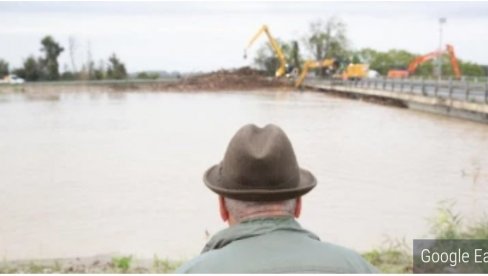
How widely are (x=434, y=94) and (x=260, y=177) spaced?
77.7 feet

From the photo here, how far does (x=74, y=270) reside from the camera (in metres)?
5.12

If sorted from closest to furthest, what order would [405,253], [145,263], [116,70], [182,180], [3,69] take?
1. [145,263]
2. [405,253]
3. [182,180]
4. [3,69]
5. [116,70]

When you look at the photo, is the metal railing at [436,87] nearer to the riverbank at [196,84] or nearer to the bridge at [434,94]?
the bridge at [434,94]

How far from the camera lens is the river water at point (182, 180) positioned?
710 centimetres

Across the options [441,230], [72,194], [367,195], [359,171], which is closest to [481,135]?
[359,171]

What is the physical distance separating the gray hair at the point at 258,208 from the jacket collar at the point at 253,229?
0.04 ft

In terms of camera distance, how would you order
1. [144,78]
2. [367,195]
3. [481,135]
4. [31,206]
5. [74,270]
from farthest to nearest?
[144,78]
[481,135]
[367,195]
[31,206]
[74,270]

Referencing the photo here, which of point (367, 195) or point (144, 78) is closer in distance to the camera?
point (367, 195)

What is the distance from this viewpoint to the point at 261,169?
1549 millimetres

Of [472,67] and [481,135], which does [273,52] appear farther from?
[481,135]

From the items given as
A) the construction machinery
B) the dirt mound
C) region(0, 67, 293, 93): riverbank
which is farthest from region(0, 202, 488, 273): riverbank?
the dirt mound

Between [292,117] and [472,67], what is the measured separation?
3236 cm

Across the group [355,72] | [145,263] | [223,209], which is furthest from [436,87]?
[223,209]

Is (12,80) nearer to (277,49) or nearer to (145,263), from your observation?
(277,49)
